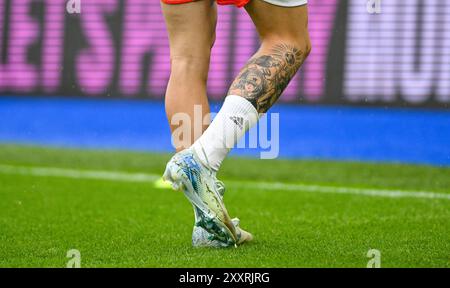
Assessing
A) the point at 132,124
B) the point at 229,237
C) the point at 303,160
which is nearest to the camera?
the point at 229,237

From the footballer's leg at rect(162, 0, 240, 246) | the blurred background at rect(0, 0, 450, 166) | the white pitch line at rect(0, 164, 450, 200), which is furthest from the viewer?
the blurred background at rect(0, 0, 450, 166)

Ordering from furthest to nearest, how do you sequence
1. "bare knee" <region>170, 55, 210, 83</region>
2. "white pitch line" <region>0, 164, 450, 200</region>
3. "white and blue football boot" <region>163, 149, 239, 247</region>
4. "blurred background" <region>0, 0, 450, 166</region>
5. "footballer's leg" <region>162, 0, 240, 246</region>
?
"blurred background" <region>0, 0, 450, 166</region>
"white pitch line" <region>0, 164, 450, 200</region>
"bare knee" <region>170, 55, 210, 83</region>
"footballer's leg" <region>162, 0, 240, 246</region>
"white and blue football boot" <region>163, 149, 239, 247</region>

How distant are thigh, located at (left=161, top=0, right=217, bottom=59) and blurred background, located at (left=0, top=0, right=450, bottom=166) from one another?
3.61 meters

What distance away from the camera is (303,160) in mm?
5832

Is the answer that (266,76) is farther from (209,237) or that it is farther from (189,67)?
(209,237)

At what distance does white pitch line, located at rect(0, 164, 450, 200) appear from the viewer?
397 centimetres

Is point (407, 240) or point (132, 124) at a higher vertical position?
point (407, 240)

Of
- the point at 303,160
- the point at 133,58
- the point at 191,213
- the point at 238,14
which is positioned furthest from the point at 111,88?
the point at 191,213

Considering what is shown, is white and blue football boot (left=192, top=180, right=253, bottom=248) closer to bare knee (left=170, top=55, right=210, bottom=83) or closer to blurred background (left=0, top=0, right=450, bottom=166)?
bare knee (left=170, top=55, right=210, bottom=83)

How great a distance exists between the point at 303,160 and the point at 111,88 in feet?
5.87

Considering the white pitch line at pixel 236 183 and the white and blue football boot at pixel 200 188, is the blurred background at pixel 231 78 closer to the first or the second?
the white pitch line at pixel 236 183

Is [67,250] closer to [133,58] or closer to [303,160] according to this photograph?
[303,160]

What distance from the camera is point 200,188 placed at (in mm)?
2295

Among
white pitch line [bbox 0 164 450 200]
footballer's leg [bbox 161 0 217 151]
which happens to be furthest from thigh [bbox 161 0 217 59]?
white pitch line [bbox 0 164 450 200]
